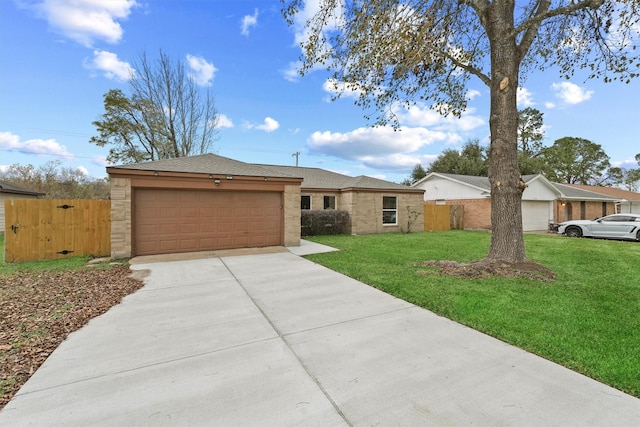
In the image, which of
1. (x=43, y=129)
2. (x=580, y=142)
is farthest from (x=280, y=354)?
(x=580, y=142)

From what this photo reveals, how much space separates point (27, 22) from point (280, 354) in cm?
1363

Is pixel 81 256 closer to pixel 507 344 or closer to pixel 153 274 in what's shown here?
pixel 153 274

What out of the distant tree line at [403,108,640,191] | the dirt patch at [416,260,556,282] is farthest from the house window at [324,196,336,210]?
the distant tree line at [403,108,640,191]

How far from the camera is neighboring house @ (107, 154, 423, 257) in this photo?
26.6 feet

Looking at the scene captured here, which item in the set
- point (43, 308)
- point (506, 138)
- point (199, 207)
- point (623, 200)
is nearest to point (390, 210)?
point (506, 138)

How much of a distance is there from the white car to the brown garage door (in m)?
16.4

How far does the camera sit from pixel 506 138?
6.68 meters

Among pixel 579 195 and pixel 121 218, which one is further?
pixel 579 195

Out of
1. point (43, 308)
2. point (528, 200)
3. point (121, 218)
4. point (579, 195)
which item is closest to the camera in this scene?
point (43, 308)

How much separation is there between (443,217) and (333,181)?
7510 mm

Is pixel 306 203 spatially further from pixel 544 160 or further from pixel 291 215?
pixel 544 160

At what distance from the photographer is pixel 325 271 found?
21.7 ft

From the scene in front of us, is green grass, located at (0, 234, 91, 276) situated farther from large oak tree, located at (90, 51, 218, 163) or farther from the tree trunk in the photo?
large oak tree, located at (90, 51, 218, 163)

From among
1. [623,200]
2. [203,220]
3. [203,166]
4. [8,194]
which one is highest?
[203,166]
